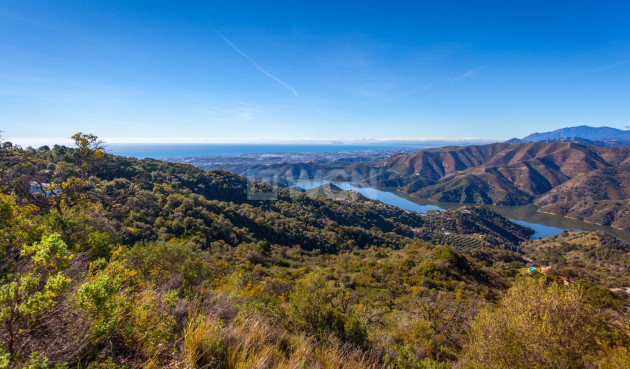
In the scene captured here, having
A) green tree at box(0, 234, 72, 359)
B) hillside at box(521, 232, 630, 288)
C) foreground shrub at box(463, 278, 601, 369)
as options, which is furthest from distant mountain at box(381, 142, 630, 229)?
green tree at box(0, 234, 72, 359)

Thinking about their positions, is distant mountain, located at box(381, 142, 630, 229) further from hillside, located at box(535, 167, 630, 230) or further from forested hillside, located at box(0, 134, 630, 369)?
forested hillside, located at box(0, 134, 630, 369)

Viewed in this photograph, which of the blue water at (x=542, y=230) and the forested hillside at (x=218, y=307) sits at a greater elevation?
the forested hillside at (x=218, y=307)

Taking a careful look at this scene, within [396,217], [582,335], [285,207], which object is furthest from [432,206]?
[582,335]

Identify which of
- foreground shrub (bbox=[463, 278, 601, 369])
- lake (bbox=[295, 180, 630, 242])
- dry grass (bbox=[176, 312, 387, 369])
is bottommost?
lake (bbox=[295, 180, 630, 242])

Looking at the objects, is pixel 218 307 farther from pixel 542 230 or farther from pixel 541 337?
pixel 542 230

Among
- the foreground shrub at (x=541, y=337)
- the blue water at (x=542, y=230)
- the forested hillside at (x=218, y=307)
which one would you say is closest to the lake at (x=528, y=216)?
the blue water at (x=542, y=230)

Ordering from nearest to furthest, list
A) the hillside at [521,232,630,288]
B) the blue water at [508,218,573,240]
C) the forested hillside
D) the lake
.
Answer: the forested hillside → the hillside at [521,232,630,288] → the blue water at [508,218,573,240] → the lake

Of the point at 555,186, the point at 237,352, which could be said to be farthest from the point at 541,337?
the point at 555,186

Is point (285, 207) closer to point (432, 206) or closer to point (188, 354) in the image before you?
point (188, 354)

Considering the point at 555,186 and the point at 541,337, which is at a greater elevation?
the point at 541,337

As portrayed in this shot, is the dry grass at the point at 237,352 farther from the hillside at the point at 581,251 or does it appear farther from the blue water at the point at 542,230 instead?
the blue water at the point at 542,230

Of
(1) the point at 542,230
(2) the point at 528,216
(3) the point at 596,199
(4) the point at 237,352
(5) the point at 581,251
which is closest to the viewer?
(4) the point at 237,352
